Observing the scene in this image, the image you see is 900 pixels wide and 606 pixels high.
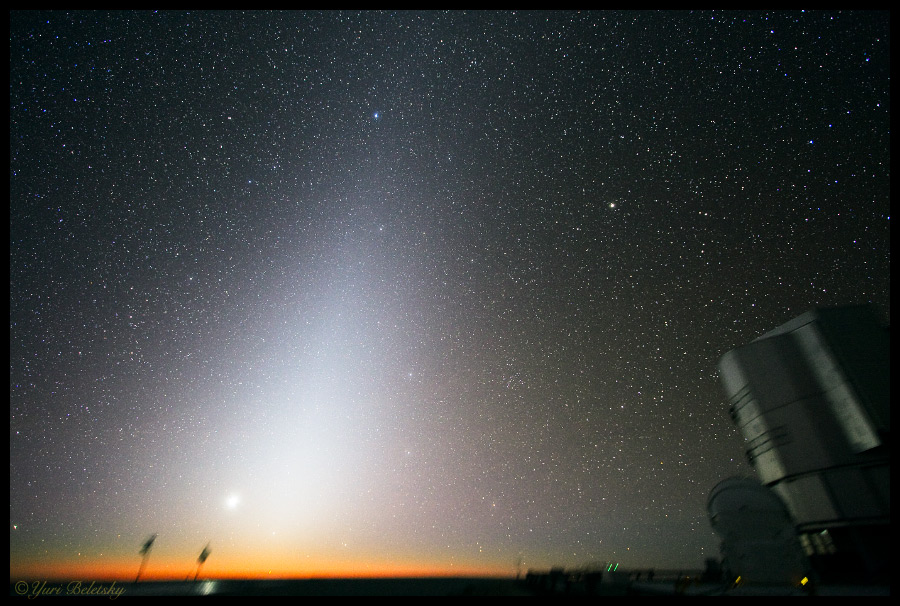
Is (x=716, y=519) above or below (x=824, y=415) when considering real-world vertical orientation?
below

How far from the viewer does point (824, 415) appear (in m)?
13.9

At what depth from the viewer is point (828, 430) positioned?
535 inches

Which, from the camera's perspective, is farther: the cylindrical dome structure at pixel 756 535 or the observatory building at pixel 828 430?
the cylindrical dome structure at pixel 756 535

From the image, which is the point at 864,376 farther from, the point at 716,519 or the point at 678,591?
the point at 678,591

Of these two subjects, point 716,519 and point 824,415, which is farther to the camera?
point 716,519

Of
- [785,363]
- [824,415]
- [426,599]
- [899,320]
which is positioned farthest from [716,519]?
[426,599]

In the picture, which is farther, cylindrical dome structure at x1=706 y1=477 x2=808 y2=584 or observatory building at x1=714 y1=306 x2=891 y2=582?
cylindrical dome structure at x1=706 y1=477 x2=808 y2=584

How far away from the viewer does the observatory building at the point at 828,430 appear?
12.3 metres

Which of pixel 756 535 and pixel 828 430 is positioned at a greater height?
pixel 828 430

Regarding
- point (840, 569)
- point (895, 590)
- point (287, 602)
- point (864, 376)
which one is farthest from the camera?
point (864, 376)

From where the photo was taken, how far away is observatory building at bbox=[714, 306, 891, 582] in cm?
1230

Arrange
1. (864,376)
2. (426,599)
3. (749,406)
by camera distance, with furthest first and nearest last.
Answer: (749,406) → (864,376) → (426,599)

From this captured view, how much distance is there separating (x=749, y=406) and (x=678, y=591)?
25.3 ft

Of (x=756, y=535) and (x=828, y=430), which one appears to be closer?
(x=828, y=430)
